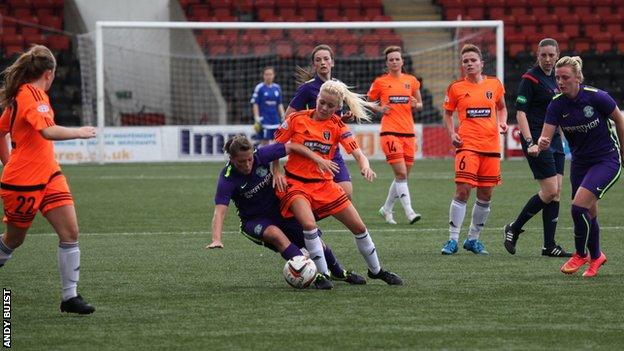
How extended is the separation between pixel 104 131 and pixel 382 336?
67.4 feet

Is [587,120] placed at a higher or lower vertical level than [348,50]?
lower

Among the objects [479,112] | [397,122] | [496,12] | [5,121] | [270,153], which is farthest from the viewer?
[496,12]

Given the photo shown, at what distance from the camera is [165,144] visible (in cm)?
2742

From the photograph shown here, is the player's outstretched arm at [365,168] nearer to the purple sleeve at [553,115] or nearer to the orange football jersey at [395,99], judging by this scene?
the purple sleeve at [553,115]

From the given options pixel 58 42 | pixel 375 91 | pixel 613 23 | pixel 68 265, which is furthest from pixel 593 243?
pixel 613 23

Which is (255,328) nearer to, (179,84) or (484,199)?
(484,199)

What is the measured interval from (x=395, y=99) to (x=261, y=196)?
6237 mm

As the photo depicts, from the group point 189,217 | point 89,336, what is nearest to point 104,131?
point 189,217

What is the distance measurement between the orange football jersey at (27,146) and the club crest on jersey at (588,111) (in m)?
4.51

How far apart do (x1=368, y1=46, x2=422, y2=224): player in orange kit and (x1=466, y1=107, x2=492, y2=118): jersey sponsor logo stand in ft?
9.57

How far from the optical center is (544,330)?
728cm

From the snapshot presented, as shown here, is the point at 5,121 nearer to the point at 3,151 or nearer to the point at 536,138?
the point at 3,151

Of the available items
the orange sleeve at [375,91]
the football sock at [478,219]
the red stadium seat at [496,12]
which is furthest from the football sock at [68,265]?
the red stadium seat at [496,12]

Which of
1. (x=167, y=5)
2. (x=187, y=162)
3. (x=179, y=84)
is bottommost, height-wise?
(x=187, y=162)
